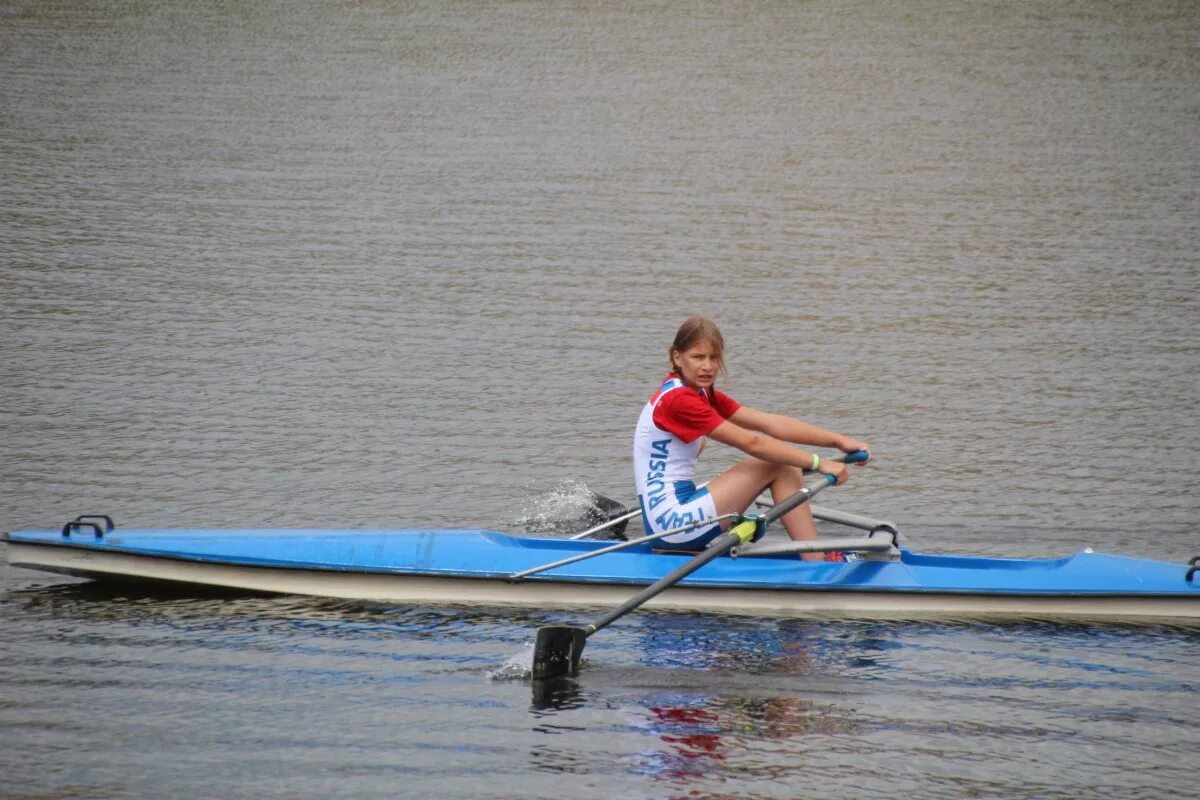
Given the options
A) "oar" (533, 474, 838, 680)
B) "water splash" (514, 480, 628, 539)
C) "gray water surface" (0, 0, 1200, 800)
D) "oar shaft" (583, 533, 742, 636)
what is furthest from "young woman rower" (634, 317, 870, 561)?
"water splash" (514, 480, 628, 539)

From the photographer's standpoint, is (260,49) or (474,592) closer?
(474,592)

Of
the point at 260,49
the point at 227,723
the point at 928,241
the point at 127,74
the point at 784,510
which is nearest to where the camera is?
the point at 227,723

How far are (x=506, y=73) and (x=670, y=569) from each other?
70.0ft

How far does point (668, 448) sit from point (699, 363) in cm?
58

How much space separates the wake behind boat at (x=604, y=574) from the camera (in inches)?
314

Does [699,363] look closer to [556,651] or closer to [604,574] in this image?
[604,574]

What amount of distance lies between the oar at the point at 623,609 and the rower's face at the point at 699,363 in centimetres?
82

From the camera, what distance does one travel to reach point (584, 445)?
1234 centimetres

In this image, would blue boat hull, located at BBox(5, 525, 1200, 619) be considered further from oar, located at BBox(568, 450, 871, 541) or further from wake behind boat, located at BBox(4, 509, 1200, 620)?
oar, located at BBox(568, 450, 871, 541)

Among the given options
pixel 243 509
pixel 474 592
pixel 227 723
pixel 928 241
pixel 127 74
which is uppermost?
pixel 127 74

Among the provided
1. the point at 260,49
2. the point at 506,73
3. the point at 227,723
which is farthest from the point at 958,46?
the point at 227,723

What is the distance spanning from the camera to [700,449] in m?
8.16

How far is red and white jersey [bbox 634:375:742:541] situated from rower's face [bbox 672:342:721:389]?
7 cm

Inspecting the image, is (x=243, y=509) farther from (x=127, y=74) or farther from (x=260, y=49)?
(x=260, y=49)
